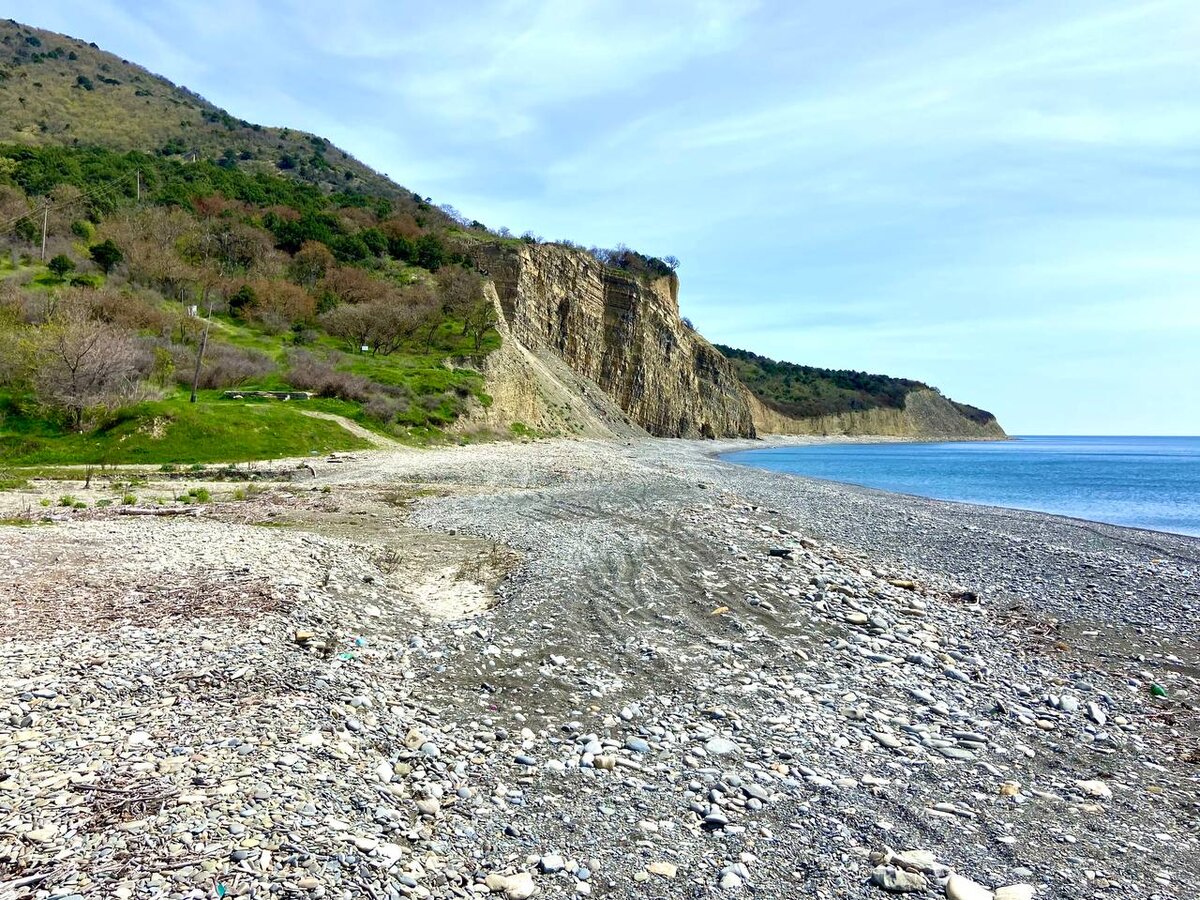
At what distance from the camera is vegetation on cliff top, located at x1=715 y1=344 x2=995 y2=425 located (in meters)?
141

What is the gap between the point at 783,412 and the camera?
435ft

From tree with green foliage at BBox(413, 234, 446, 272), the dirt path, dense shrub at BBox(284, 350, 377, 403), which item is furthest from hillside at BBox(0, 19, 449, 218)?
the dirt path

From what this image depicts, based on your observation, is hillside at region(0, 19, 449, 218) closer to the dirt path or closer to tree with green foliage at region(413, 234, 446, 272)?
tree with green foliage at region(413, 234, 446, 272)

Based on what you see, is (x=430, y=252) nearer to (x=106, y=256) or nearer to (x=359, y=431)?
(x=106, y=256)

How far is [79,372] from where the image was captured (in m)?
27.7

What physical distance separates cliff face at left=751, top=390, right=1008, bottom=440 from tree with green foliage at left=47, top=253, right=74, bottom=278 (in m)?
95.0

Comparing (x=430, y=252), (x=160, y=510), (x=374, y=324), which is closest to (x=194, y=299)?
(x=374, y=324)

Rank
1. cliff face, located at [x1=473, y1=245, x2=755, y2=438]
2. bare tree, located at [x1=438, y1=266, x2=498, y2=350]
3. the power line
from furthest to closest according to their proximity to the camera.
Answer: cliff face, located at [x1=473, y1=245, x2=755, y2=438], bare tree, located at [x1=438, y1=266, x2=498, y2=350], the power line

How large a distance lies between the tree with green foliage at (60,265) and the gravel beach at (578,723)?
44716 mm

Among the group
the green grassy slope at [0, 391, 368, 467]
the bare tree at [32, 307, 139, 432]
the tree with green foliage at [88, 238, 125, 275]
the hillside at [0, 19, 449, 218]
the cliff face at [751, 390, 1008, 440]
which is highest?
the hillside at [0, 19, 449, 218]

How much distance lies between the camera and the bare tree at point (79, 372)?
27422 mm

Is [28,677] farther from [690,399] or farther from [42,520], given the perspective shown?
[690,399]

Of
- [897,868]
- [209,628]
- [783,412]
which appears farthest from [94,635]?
[783,412]

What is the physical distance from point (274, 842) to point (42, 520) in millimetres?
14883
